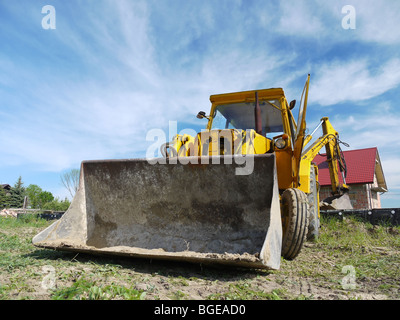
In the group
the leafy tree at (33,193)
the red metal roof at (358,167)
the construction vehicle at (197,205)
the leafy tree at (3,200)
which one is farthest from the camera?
the leafy tree at (33,193)

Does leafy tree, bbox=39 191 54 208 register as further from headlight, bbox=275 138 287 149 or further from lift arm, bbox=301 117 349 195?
headlight, bbox=275 138 287 149

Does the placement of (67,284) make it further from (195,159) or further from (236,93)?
(236,93)

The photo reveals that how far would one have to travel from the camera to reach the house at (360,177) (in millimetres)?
16859

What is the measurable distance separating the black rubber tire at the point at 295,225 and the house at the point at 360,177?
542 inches

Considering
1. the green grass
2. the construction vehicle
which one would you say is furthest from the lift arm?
the green grass

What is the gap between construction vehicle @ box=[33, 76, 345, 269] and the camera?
3340 millimetres

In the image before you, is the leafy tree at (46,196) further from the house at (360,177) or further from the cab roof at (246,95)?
the cab roof at (246,95)

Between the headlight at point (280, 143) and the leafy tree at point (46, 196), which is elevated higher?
the leafy tree at point (46, 196)

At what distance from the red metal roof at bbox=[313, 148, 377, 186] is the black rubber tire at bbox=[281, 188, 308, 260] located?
45.2 ft

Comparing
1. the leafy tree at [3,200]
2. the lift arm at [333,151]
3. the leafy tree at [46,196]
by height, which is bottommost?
the lift arm at [333,151]

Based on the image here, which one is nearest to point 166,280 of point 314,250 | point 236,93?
point 314,250

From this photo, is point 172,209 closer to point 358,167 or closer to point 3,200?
point 358,167

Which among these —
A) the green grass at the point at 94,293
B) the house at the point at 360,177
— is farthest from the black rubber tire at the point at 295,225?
the house at the point at 360,177

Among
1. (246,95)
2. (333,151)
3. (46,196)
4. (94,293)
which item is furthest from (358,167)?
(46,196)
